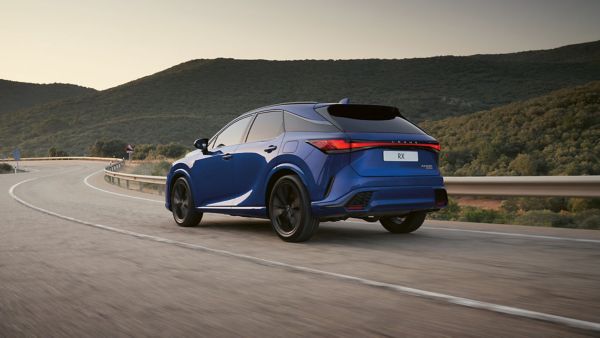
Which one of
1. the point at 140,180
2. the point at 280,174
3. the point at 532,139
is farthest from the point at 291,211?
the point at 532,139

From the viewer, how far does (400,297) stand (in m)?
4.64

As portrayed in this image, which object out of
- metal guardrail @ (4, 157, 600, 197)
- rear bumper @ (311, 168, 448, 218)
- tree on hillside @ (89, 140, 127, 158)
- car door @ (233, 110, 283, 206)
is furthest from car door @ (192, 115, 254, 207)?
tree on hillside @ (89, 140, 127, 158)

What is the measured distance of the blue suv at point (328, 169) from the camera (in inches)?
282

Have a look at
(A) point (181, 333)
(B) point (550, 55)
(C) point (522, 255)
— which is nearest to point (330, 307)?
(A) point (181, 333)

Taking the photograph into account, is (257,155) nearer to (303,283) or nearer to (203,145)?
(203,145)

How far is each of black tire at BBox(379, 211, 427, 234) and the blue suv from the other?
14mm

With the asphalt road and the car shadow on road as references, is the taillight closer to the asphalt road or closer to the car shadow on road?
the asphalt road

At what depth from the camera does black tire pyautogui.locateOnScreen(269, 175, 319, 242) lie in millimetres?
7430

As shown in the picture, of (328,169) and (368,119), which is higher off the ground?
(368,119)

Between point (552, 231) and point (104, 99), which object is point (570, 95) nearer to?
point (552, 231)

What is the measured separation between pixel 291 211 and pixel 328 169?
872 mm

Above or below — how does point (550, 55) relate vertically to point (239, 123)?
above

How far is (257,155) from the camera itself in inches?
325

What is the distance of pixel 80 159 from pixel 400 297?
63.2 meters
